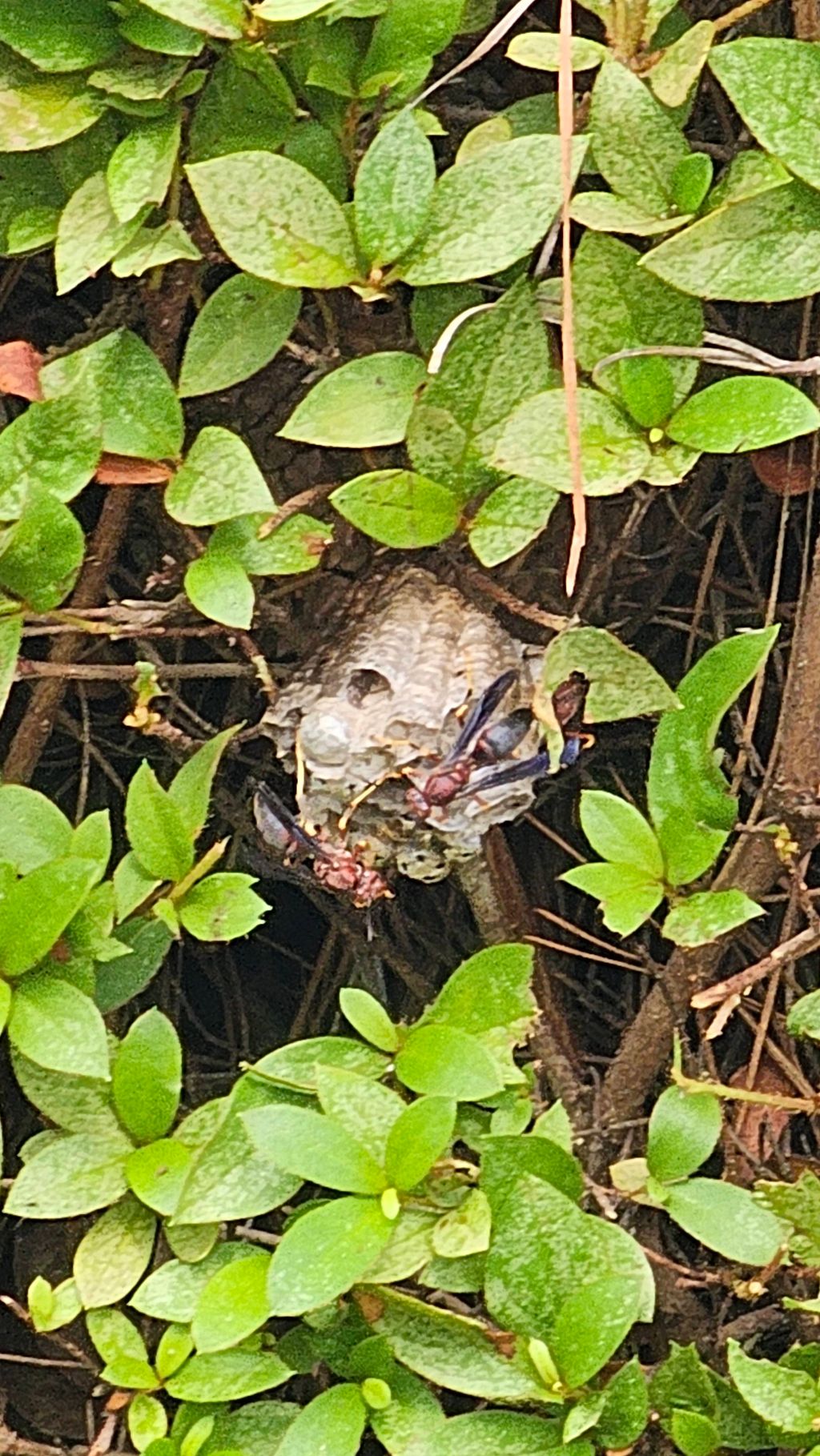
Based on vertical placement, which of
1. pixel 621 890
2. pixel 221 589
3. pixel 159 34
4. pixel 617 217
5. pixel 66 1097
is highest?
pixel 159 34

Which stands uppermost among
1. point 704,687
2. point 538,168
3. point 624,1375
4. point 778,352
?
point 538,168

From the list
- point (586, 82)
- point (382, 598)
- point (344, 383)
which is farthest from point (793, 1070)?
point (586, 82)

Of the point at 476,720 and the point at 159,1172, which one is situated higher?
the point at 476,720

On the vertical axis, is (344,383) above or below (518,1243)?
above

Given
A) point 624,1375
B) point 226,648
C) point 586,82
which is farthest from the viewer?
point 226,648

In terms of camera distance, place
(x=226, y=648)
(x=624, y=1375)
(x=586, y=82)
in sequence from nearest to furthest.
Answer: (x=624, y=1375) < (x=586, y=82) < (x=226, y=648)

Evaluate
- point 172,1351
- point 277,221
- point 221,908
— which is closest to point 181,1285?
point 172,1351

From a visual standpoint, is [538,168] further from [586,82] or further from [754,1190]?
[754,1190]

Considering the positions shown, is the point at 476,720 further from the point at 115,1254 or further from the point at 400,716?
the point at 115,1254
